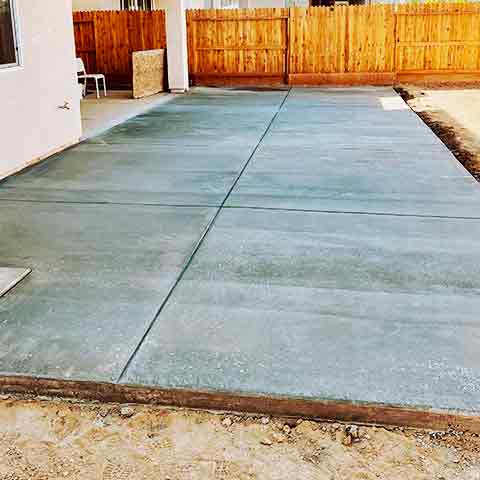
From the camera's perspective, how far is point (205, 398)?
262cm

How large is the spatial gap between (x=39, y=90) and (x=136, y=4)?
1031 centimetres

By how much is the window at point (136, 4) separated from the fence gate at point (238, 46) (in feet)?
6.91

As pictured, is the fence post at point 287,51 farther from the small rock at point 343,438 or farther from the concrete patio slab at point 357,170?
the small rock at point 343,438

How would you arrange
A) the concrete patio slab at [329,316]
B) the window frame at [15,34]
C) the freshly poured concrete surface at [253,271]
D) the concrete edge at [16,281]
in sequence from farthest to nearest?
the window frame at [15,34] → the concrete edge at [16,281] → the freshly poured concrete surface at [253,271] → the concrete patio slab at [329,316]

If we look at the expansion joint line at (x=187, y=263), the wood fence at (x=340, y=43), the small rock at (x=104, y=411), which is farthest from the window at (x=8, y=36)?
the wood fence at (x=340, y=43)

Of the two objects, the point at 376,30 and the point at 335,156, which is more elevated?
the point at 376,30

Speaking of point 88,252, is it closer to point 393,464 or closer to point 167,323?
point 167,323

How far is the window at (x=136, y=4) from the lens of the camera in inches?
624

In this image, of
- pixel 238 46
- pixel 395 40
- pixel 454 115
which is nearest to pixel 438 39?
pixel 395 40

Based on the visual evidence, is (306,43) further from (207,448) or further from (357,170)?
(207,448)

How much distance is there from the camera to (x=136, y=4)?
1642 cm

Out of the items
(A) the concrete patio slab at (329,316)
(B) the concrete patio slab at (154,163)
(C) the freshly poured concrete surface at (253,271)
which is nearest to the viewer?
(A) the concrete patio slab at (329,316)

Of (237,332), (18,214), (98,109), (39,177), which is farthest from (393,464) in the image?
(98,109)

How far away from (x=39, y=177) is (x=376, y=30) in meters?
10.1
